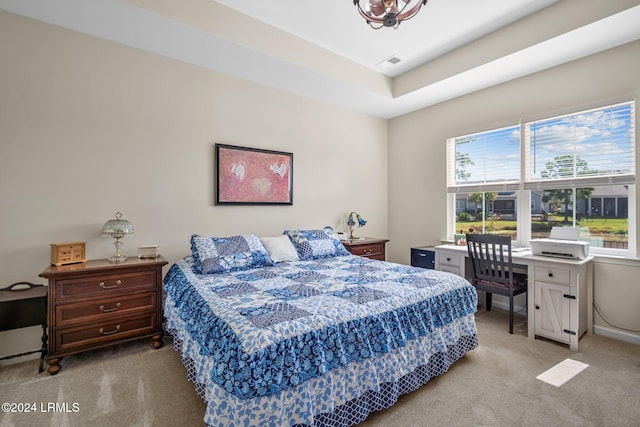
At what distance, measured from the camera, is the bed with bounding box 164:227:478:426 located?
1368mm

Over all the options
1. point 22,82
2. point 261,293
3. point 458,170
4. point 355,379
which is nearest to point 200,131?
point 22,82

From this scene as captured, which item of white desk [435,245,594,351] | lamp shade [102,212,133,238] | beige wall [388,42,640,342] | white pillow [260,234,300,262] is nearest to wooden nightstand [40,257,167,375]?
lamp shade [102,212,133,238]

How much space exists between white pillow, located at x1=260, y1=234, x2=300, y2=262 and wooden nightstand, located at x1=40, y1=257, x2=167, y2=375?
1011mm

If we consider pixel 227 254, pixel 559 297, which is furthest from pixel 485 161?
pixel 227 254

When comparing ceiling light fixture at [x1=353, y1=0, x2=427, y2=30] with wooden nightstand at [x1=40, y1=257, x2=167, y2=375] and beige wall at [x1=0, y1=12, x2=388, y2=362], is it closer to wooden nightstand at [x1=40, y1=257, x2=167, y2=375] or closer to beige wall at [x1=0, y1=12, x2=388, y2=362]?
beige wall at [x1=0, y1=12, x2=388, y2=362]

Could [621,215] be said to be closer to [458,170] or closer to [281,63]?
[458,170]

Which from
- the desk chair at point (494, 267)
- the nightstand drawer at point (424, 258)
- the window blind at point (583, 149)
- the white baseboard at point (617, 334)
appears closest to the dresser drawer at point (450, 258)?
the nightstand drawer at point (424, 258)

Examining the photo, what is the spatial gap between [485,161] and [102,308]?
4.36m

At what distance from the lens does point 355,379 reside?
1661 mm

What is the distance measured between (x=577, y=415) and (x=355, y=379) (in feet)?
4.42

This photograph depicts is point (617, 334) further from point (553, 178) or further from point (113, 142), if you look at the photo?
point (113, 142)

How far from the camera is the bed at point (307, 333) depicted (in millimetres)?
1368

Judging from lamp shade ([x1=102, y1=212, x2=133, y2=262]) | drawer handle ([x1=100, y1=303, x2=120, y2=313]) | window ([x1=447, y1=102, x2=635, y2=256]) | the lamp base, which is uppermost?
window ([x1=447, y1=102, x2=635, y2=256])

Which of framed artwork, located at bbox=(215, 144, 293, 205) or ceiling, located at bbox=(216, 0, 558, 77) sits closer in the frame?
ceiling, located at bbox=(216, 0, 558, 77)
